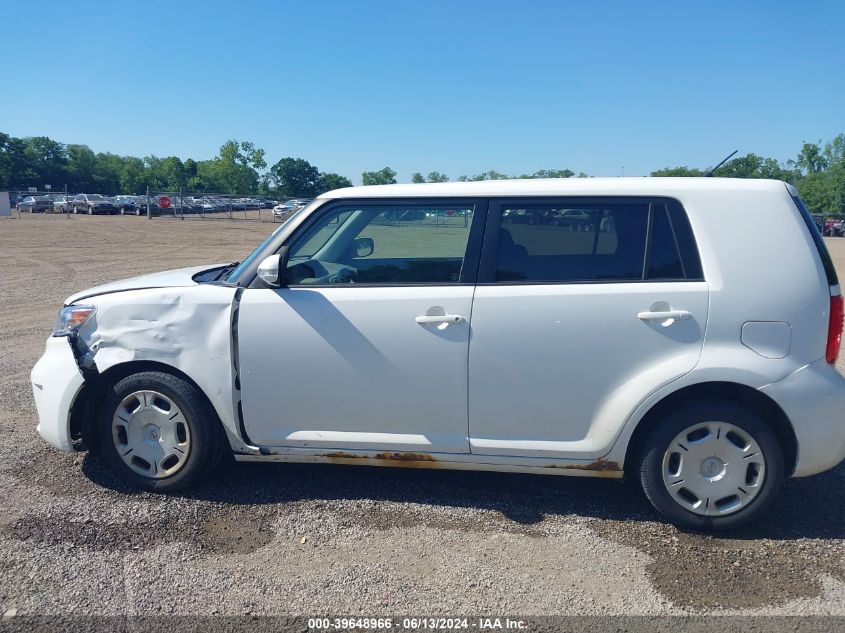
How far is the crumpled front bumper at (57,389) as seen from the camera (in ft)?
13.2

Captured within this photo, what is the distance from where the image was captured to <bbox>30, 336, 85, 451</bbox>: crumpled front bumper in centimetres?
402

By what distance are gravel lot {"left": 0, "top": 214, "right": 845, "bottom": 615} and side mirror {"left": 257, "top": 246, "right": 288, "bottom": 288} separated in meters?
1.32

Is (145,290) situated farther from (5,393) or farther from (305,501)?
(5,393)

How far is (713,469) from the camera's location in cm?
359

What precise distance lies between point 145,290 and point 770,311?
137 inches

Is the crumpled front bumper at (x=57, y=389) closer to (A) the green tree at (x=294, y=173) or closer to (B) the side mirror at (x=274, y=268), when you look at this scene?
(B) the side mirror at (x=274, y=268)

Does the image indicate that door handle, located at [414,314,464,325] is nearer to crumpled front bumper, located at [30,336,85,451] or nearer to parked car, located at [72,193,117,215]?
crumpled front bumper, located at [30,336,85,451]

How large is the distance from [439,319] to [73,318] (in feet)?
7.36

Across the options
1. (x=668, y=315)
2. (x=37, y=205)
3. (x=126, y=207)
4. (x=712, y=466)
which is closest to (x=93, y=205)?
(x=126, y=207)

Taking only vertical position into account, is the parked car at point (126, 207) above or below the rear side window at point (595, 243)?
below

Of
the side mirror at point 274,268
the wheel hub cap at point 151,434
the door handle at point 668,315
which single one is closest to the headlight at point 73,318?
the wheel hub cap at point 151,434

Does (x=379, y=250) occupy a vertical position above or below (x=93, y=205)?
above

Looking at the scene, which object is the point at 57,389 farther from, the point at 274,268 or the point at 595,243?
the point at 595,243

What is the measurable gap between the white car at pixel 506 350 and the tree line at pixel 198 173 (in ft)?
166
